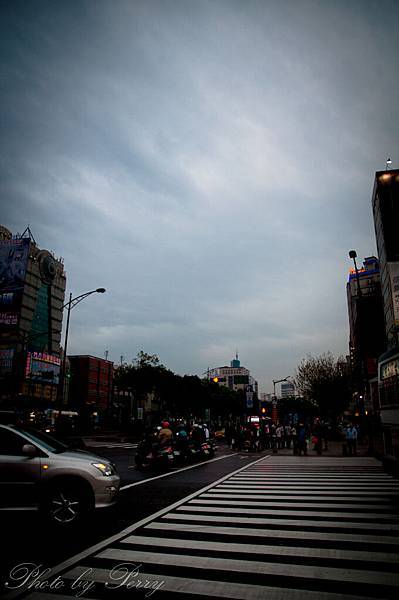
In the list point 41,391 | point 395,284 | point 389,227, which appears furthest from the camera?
point 41,391

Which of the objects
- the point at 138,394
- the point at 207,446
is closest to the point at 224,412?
the point at 138,394

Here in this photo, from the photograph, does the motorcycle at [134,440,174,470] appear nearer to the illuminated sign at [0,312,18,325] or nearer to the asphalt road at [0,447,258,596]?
the asphalt road at [0,447,258,596]

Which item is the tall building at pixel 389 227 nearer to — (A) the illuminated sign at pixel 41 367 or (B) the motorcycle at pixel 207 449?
(B) the motorcycle at pixel 207 449

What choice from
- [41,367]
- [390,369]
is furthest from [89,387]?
[390,369]

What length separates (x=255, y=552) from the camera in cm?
530

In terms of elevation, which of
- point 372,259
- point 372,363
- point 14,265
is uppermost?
point 372,259

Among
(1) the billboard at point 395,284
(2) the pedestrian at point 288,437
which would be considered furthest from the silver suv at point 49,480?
(1) the billboard at point 395,284

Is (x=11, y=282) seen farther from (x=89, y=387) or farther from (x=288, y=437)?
(x=288, y=437)

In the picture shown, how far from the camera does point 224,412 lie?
94.7 meters

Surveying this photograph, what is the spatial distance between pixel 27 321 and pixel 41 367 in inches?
477

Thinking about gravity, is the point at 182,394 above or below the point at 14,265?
below

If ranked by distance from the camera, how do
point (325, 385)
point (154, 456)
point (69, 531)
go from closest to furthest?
point (69, 531), point (154, 456), point (325, 385)

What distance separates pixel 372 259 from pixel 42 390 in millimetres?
86877

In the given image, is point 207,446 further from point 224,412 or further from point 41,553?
point 224,412
